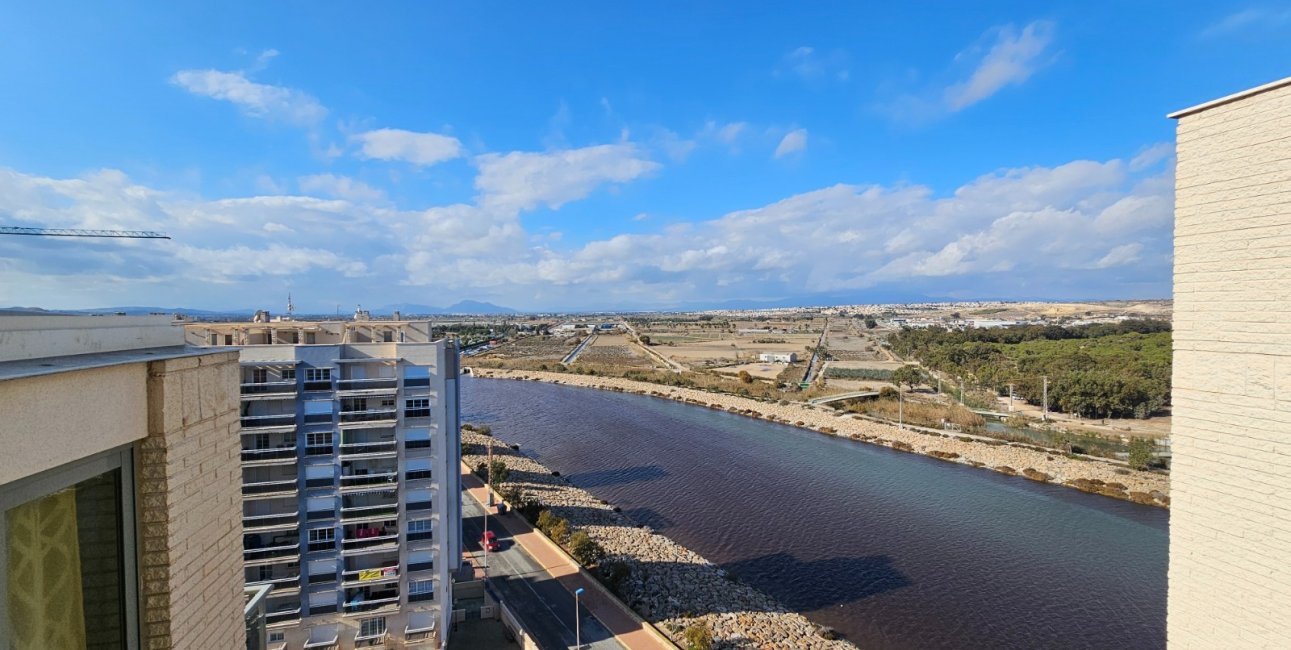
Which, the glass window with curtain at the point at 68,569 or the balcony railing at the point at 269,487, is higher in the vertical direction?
the glass window with curtain at the point at 68,569

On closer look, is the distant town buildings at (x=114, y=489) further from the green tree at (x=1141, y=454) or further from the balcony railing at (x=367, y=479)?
the green tree at (x=1141, y=454)

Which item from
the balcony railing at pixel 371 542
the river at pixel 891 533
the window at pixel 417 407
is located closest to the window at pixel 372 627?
the balcony railing at pixel 371 542

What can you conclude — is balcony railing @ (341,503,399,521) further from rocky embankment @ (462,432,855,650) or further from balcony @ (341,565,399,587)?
rocky embankment @ (462,432,855,650)

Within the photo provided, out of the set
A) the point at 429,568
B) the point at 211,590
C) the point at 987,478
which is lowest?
the point at 987,478

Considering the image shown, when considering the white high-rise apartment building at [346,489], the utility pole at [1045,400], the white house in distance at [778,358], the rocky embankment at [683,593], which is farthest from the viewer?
the white house in distance at [778,358]

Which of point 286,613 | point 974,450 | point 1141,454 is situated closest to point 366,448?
point 286,613

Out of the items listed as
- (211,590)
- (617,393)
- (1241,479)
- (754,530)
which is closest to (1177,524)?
(1241,479)

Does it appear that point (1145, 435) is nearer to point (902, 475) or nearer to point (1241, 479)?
point (902, 475)
